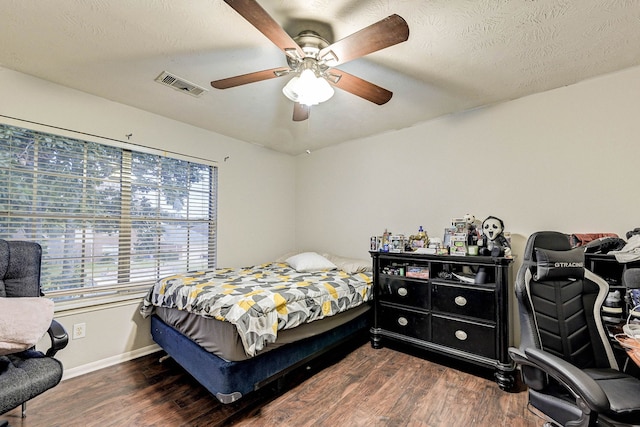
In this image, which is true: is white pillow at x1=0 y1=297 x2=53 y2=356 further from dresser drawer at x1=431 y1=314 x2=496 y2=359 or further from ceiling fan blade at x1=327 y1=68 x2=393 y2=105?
dresser drawer at x1=431 y1=314 x2=496 y2=359

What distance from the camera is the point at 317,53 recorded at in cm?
167

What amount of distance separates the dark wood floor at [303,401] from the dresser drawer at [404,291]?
548 millimetres

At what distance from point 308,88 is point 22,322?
79.2 inches

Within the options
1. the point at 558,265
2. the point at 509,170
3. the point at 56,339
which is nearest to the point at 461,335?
the point at 558,265

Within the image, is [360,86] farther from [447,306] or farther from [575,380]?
[447,306]

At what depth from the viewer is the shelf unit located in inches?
86.9

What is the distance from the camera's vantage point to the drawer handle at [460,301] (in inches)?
92.9

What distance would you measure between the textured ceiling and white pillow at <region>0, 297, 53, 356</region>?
160cm

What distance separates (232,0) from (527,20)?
1.58m

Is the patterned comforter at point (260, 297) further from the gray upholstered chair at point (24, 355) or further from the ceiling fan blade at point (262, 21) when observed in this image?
the ceiling fan blade at point (262, 21)

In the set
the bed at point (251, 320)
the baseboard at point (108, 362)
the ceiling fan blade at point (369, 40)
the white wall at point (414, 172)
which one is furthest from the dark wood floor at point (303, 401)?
the ceiling fan blade at point (369, 40)

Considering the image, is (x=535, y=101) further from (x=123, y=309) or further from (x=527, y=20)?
(x=123, y=309)

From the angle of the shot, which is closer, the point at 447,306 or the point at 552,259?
the point at 552,259

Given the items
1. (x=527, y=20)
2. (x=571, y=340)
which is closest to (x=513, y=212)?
(x=571, y=340)
